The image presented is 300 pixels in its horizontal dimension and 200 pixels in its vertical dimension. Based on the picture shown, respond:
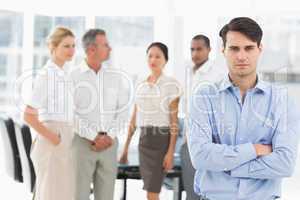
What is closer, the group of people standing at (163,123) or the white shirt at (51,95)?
the group of people standing at (163,123)

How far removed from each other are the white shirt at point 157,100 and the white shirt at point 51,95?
71cm

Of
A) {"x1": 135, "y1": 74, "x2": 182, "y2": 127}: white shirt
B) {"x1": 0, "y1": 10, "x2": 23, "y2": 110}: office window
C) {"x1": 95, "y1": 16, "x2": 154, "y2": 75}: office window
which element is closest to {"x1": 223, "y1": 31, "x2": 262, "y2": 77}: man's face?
{"x1": 135, "y1": 74, "x2": 182, "y2": 127}: white shirt

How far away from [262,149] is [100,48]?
181 cm

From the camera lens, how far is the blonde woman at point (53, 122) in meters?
2.99

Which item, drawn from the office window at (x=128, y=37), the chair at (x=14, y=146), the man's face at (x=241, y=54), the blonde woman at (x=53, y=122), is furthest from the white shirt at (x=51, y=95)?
the office window at (x=128, y=37)

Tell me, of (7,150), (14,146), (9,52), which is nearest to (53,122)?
(14,146)

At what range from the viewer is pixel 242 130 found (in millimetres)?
1835

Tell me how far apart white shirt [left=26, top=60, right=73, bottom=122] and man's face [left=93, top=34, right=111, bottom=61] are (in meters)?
0.29

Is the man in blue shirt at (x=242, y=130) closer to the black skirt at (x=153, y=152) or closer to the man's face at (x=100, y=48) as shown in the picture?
the man's face at (x=100, y=48)

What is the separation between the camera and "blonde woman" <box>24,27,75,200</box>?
2.99 m

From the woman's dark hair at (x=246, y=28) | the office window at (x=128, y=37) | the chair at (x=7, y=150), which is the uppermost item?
the office window at (x=128, y=37)

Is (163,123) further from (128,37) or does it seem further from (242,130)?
(128,37)

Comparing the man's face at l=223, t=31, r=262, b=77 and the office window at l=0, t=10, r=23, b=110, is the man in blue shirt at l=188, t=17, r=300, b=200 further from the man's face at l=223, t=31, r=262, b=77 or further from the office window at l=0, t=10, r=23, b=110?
the office window at l=0, t=10, r=23, b=110

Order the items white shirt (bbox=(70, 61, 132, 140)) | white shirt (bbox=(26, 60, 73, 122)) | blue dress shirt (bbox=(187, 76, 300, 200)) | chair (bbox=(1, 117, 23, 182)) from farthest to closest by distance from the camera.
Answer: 1. chair (bbox=(1, 117, 23, 182))
2. white shirt (bbox=(70, 61, 132, 140))
3. white shirt (bbox=(26, 60, 73, 122))
4. blue dress shirt (bbox=(187, 76, 300, 200))
